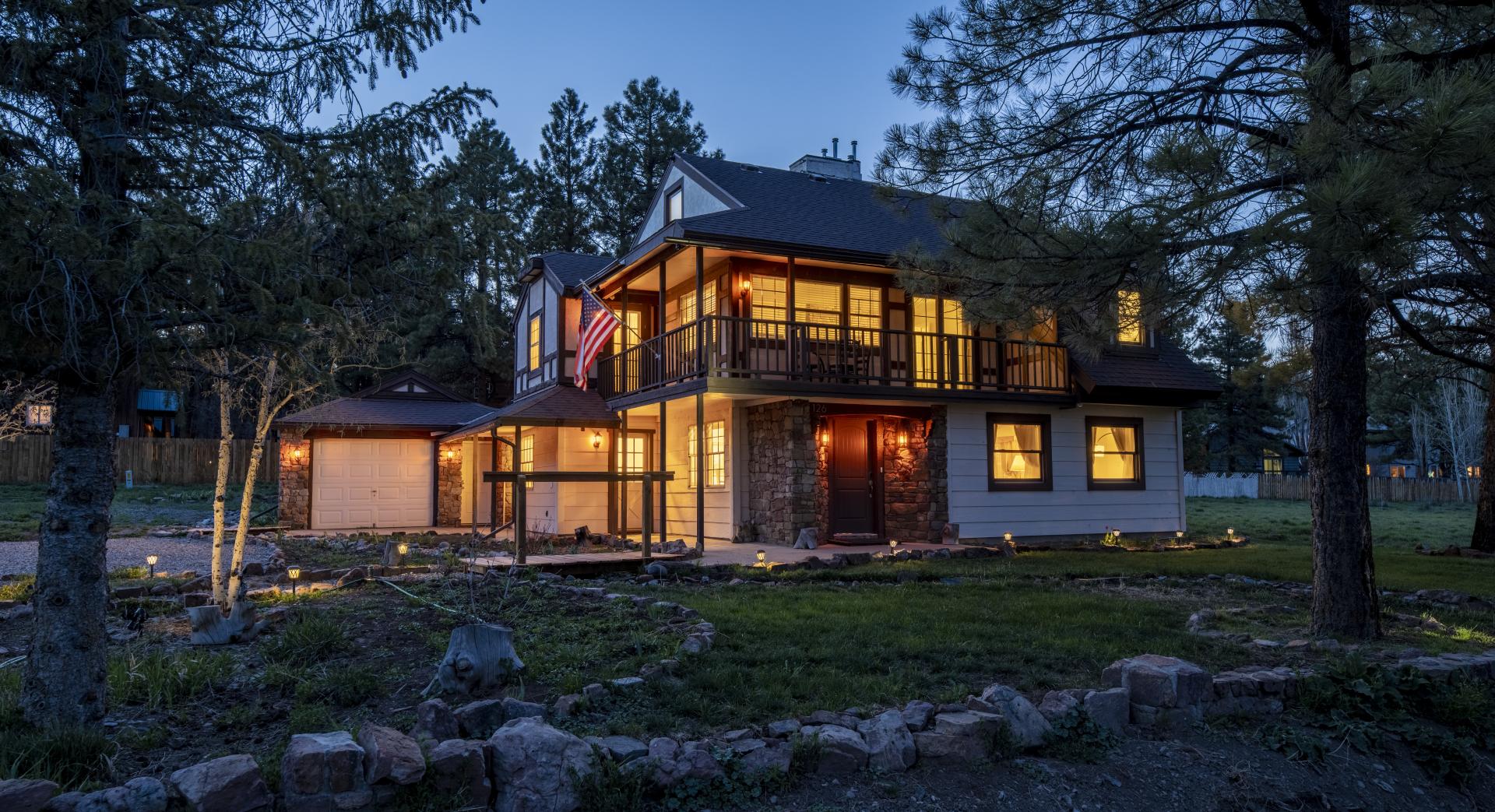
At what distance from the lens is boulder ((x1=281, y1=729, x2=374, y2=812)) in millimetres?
3242

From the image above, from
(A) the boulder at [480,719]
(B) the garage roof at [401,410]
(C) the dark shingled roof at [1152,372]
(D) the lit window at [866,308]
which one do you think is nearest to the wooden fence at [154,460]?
(B) the garage roof at [401,410]

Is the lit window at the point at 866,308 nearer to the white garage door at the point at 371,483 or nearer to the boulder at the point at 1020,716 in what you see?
the white garage door at the point at 371,483

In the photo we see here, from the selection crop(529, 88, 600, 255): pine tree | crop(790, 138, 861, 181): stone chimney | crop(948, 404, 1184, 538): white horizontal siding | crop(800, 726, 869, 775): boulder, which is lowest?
crop(800, 726, 869, 775): boulder

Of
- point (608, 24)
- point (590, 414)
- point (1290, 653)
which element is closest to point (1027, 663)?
point (1290, 653)

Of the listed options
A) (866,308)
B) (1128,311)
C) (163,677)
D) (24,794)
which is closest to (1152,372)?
(866,308)

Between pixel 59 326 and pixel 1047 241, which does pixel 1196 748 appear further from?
pixel 59 326

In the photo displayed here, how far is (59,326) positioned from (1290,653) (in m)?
7.08

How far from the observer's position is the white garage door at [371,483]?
1969 cm

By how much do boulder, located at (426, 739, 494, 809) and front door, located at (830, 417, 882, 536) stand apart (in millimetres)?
11171

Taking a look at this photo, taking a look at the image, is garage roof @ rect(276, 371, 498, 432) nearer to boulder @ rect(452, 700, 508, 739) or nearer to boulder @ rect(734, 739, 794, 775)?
boulder @ rect(452, 700, 508, 739)

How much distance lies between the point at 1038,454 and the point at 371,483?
1407cm

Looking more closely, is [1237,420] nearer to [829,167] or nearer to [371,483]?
[829,167]

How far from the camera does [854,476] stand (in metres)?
14.8

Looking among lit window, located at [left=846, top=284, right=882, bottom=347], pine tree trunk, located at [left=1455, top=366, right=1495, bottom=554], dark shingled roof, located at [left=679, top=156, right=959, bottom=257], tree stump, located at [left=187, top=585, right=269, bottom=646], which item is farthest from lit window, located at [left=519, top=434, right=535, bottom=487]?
pine tree trunk, located at [left=1455, top=366, right=1495, bottom=554]
